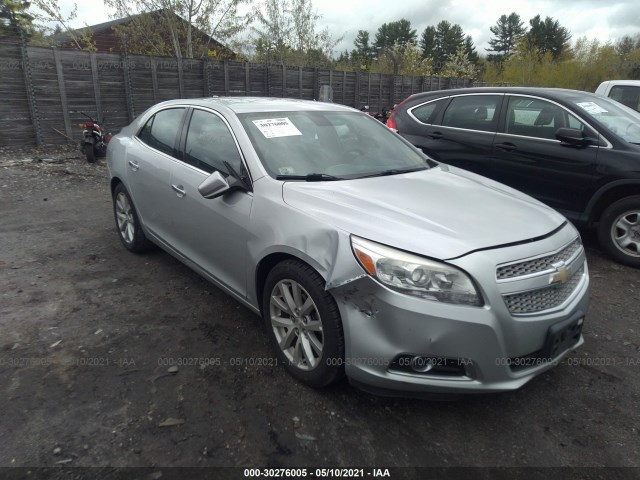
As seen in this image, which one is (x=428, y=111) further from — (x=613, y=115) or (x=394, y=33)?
(x=394, y=33)

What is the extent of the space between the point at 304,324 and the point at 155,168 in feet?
7.12

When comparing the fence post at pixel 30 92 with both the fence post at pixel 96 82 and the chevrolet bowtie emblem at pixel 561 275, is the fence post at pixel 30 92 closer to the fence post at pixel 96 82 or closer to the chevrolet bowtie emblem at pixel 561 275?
the fence post at pixel 96 82

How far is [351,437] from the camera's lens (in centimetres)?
229

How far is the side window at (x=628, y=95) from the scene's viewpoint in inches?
302

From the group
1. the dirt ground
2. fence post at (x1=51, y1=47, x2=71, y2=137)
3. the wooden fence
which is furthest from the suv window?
fence post at (x1=51, y1=47, x2=71, y2=137)

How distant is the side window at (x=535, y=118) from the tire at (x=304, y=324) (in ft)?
12.5

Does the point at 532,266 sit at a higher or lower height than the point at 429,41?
lower

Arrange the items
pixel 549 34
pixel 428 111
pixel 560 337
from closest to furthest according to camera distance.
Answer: pixel 560 337, pixel 428 111, pixel 549 34

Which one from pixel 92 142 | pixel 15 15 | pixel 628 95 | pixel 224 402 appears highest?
pixel 15 15

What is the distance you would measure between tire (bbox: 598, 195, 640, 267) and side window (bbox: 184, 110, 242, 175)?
3839 millimetres

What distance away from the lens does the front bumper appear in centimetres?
208

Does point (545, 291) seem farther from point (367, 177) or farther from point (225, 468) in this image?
point (225, 468)

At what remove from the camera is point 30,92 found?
376 inches

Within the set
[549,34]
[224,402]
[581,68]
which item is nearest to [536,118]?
[224,402]
